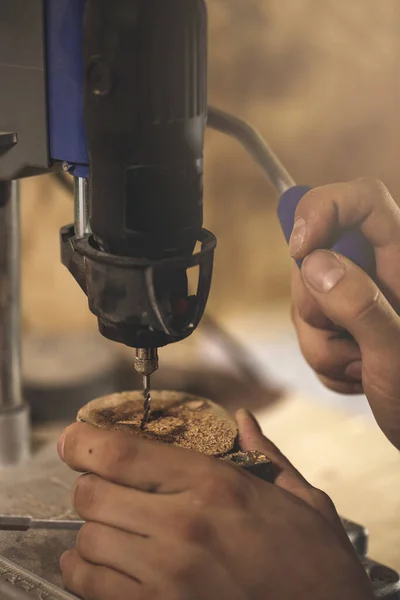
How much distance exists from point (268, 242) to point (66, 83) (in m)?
0.75

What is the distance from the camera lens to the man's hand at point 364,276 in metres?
0.66

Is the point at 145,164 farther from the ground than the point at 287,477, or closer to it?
farther from the ground

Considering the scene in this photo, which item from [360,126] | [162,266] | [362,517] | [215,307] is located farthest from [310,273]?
[215,307]

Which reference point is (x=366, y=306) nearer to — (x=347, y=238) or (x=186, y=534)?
(x=347, y=238)

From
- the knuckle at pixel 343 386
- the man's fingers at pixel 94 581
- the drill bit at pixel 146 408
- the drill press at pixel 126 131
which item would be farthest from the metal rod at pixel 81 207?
the knuckle at pixel 343 386

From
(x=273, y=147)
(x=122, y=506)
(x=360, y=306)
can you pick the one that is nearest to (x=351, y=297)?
(x=360, y=306)

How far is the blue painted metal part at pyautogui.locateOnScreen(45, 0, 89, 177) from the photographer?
56 cm

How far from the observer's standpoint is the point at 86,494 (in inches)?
22.8

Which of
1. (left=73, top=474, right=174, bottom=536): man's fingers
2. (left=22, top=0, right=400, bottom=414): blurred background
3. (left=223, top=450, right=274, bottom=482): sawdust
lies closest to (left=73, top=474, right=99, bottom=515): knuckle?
(left=73, top=474, right=174, bottom=536): man's fingers

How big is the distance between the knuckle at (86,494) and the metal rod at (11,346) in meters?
0.25

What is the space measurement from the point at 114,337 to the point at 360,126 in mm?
666

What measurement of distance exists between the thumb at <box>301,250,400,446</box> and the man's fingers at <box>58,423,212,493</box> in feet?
Result: 0.57

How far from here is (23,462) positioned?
0.83 m

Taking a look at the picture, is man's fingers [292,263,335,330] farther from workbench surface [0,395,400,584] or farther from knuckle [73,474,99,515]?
knuckle [73,474,99,515]
